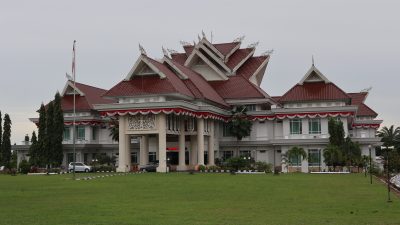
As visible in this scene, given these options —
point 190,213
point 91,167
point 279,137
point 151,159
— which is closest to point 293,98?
point 279,137

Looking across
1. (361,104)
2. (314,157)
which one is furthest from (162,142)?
(361,104)

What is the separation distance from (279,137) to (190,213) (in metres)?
46.1

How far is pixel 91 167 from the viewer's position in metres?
59.0

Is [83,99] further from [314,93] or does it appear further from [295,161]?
[314,93]

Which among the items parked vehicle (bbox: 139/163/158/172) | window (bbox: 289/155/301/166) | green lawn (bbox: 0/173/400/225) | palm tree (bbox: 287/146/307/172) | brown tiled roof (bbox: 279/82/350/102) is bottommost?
green lawn (bbox: 0/173/400/225)

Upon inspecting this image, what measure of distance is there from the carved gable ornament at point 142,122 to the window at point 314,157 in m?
16.0

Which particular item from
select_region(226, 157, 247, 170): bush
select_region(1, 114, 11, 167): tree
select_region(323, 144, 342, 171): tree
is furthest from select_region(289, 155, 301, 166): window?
select_region(1, 114, 11, 167): tree

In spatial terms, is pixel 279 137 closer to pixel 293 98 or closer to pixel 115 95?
pixel 293 98

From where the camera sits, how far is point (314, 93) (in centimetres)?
6125

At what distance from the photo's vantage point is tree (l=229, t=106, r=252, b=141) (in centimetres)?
6400

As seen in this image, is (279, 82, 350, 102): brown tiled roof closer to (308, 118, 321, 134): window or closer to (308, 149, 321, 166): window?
(308, 118, 321, 134): window

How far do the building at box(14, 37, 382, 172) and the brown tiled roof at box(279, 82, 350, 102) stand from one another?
99 millimetres

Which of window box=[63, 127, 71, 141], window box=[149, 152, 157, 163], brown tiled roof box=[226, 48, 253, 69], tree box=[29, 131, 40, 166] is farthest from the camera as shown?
brown tiled roof box=[226, 48, 253, 69]

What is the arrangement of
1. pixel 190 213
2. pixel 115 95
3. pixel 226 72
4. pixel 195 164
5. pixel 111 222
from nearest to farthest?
pixel 111 222 < pixel 190 213 < pixel 115 95 < pixel 195 164 < pixel 226 72
